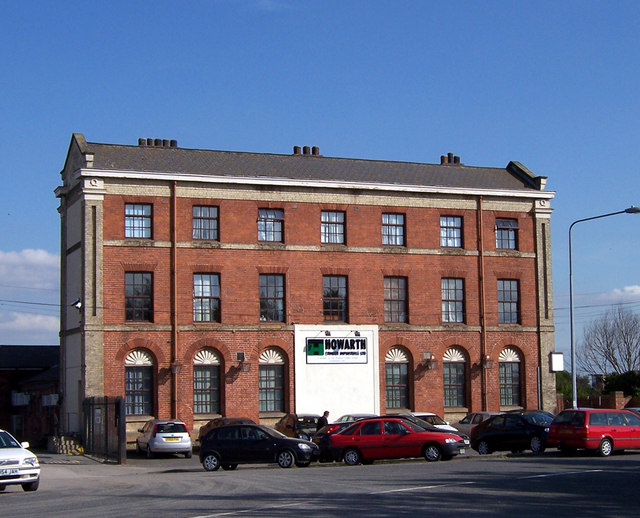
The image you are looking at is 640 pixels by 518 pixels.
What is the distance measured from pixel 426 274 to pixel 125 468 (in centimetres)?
1850

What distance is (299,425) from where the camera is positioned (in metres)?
39.3

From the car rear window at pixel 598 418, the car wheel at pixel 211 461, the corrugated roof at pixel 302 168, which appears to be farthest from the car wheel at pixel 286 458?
the corrugated roof at pixel 302 168

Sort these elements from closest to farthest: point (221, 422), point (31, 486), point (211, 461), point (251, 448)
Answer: point (31, 486), point (251, 448), point (211, 461), point (221, 422)

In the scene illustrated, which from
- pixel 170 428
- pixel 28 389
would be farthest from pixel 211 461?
pixel 28 389

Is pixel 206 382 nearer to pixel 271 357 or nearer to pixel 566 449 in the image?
pixel 271 357

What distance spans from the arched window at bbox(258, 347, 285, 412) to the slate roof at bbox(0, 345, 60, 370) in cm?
1669

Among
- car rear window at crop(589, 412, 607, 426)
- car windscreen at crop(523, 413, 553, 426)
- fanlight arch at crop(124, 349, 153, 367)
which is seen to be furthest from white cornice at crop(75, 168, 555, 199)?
car rear window at crop(589, 412, 607, 426)

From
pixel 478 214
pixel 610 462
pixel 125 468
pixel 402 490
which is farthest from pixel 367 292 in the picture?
pixel 402 490

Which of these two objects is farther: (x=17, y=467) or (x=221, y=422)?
(x=221, y=422)

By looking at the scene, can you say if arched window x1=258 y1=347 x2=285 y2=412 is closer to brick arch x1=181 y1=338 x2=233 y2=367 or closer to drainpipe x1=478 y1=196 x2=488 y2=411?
brick arch x1=181 y1=338 x2=233 y2=367

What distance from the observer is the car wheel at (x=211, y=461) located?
29.9m

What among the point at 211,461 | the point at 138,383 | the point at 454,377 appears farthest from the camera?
the point at 454,377

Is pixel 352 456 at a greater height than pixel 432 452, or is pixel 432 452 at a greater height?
pixel 432 452

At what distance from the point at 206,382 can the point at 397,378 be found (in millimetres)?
9112
